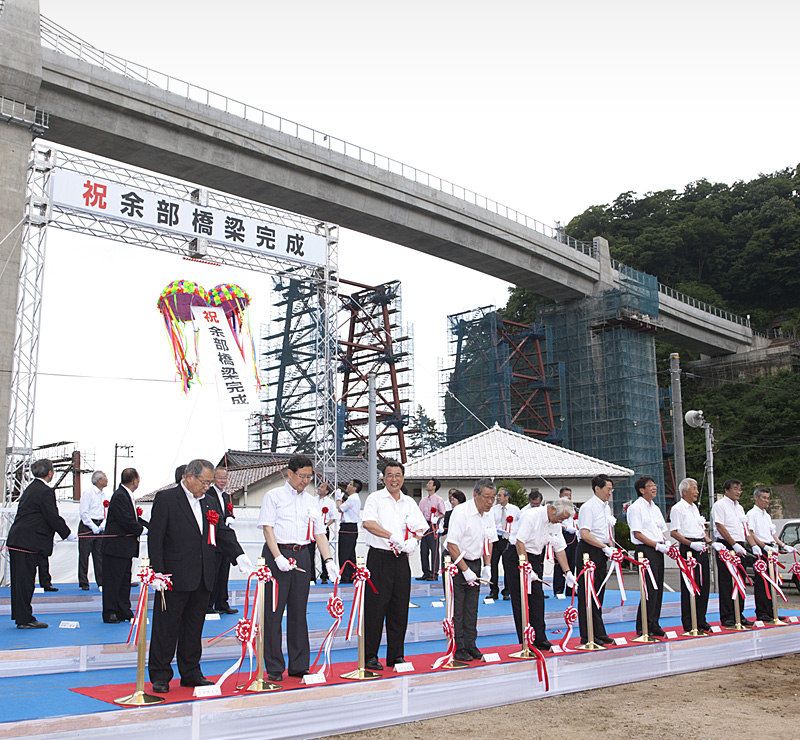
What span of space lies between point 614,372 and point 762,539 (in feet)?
94.6

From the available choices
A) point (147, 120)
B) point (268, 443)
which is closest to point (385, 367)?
point (268, 443)

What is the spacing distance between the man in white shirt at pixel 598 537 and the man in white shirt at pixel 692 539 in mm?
1160

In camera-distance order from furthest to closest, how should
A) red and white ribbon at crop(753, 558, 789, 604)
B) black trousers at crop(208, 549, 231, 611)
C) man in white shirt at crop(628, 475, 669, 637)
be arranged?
1. black trousers at crop(208, 549, 231, 611)
2. red and white ribbon at crop(753, 558, 789, 604)
3. man in white shirt at crop(628, 475, 669, 637)

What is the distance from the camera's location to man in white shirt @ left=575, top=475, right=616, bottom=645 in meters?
8.21

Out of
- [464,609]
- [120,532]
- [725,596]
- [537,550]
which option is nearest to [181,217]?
[120,532]

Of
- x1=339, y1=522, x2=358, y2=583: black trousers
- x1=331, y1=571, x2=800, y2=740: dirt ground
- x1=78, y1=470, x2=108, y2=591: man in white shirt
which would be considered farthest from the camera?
x1=339, y1=522, x2=358, y2=583: black trousers

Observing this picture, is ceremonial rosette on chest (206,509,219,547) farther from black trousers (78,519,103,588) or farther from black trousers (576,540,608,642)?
black trousers (78,519,103,588)

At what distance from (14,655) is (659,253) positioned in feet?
167

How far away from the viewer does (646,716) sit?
614 centimetres

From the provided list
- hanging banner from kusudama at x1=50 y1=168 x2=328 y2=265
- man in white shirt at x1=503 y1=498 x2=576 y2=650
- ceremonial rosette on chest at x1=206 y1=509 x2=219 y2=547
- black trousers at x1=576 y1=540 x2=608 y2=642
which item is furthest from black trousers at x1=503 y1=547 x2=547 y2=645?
hanging banner from kusudama at x1=50 y1=168 x2=328 y2=265

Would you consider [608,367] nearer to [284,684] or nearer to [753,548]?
[753,548]

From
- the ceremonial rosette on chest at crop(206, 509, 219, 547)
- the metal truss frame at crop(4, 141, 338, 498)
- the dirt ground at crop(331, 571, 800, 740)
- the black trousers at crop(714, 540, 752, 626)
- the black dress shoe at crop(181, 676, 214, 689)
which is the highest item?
the metal truss frame at crop(4, 141, 338, 498)

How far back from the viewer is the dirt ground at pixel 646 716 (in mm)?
5582

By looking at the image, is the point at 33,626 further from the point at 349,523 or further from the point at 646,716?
the point at 646,716
